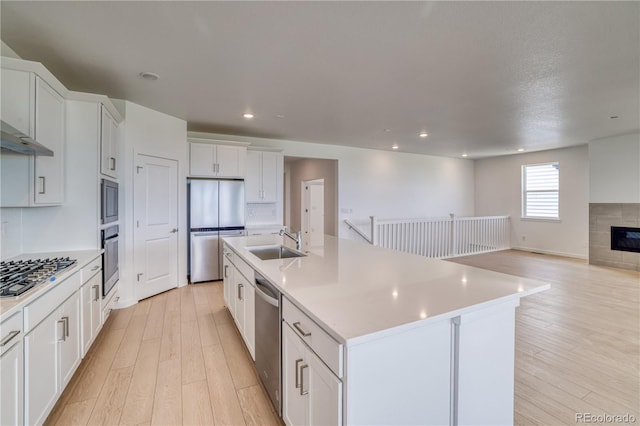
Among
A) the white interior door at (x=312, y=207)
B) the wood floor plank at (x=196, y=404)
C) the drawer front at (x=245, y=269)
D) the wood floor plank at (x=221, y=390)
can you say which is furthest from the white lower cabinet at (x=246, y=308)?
the white interior door at (x=312, y=207)

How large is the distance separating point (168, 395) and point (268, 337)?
0.86m

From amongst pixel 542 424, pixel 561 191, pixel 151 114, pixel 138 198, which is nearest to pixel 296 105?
pixel 151 114

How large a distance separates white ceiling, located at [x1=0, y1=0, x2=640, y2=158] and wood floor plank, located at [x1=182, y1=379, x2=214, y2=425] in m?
2.54

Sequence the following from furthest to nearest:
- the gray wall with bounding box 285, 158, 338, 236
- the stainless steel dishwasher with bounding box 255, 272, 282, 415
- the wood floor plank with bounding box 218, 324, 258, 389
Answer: the gray wall with bounding box 285, 158, 338, 236
the wood floor plank with bounding box 218, 324, 258, 389
the stainless steel dishwasher with bounding box 255, 272, 282, 415

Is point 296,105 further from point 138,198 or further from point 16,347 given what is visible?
point 16,347

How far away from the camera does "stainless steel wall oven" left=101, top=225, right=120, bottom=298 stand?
2777 millimetres

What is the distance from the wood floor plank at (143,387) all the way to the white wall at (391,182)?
3901mm

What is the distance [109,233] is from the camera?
10.0 ft

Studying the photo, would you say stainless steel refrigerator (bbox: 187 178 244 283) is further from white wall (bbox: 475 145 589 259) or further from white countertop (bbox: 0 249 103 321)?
white wall (bbox: 475 145 589 259)

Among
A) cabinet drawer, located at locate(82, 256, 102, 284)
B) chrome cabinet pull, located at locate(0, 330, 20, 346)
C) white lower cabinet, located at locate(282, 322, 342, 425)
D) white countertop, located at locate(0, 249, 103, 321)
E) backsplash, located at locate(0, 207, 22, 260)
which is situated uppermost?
backsplash, located at locate(0, 207, 22, 260)

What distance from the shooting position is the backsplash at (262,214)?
5.66m

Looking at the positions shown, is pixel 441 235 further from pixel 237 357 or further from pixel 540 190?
pixel 237 357

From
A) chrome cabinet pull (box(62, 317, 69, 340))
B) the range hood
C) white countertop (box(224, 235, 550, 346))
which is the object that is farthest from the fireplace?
the range hood

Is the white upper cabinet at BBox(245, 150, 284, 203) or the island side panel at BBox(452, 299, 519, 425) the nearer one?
the island side panel at BBox(452, 299, 519, 425)
